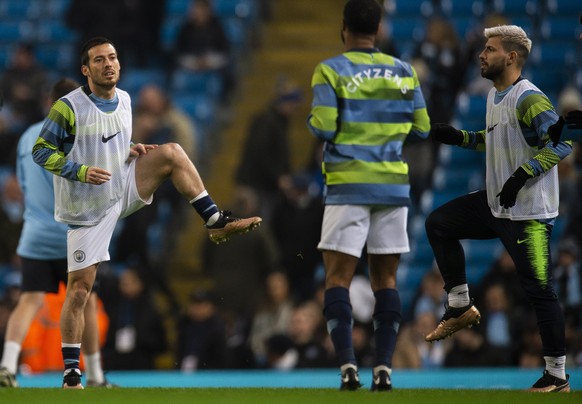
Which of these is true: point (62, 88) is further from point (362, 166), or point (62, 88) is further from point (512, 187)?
point (512, 187)

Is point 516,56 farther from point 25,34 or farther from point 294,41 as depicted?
point 25,34

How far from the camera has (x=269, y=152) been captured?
16.2 metres

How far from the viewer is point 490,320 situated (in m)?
13.7

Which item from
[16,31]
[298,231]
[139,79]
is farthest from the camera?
[16,31]

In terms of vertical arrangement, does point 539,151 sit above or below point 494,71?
below

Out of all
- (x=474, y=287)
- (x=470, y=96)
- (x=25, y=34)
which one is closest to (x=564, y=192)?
(x=474, y=287)

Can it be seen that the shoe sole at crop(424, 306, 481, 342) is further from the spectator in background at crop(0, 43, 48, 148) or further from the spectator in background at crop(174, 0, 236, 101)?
the spectator in background at crop(174, 0, 236, 101)

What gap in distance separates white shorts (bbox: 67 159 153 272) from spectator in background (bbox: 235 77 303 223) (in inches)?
274

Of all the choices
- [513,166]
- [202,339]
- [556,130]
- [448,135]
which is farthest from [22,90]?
[556,130]

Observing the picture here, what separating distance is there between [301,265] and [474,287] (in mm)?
1933

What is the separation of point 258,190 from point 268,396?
8.26m

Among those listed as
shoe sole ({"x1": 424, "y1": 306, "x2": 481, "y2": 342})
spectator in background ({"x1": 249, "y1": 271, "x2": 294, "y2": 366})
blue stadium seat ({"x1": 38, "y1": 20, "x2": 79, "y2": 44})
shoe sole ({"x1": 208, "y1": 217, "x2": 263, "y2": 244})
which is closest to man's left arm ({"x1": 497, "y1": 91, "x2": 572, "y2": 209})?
shoe sole ({"x1": 424, "y1": 306, "x2": 481, "y2": 342})

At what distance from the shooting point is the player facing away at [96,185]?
8875mm

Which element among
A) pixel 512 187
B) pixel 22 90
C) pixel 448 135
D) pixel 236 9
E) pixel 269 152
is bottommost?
pixel 269 152
